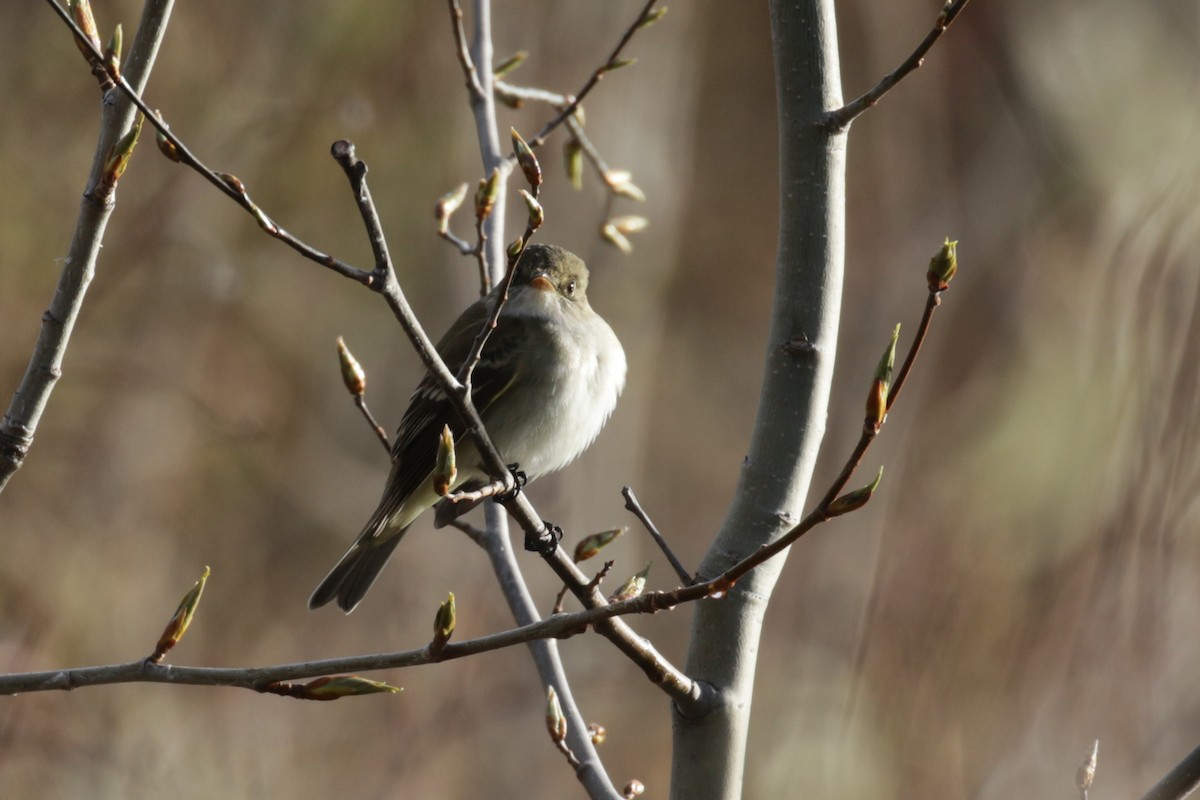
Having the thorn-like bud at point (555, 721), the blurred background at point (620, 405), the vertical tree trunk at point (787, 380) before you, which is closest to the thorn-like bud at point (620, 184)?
the vertical tree trunk at point (787, 380)

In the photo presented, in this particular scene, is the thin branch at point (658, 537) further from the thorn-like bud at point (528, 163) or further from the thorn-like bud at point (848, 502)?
the thorn-like bud at point (528, 163)

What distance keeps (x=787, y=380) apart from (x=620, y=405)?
491 cm

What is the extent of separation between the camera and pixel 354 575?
3295 mm

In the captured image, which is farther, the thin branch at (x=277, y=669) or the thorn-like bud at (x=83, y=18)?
the thorn-like bud at (x=83, y=18)

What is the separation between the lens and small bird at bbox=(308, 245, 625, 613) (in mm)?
3145

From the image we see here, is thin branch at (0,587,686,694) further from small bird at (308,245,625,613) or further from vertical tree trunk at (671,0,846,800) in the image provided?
small bird at (308,245,625,613)

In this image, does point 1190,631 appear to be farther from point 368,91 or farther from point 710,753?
point 368,91

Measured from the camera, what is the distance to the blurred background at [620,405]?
18.0ft

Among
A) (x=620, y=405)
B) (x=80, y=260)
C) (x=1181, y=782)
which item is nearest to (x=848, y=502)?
(x=1181, y=782)

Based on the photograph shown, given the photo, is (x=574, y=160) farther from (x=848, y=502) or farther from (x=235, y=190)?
(x=848, y=502)

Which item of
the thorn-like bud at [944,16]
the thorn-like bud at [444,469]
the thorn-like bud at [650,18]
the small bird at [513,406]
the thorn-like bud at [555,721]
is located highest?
the thorn-like bud at [650,18]

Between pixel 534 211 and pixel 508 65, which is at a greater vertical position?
pixel 508 65

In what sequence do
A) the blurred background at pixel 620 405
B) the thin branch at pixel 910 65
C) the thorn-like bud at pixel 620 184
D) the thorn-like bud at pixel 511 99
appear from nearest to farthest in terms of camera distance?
the thin branch at pixel 910 65
the thorn-like bud at pixel 620 184
the thorn-like bud at pixel 511 99
the blurred background at pixel 620 405

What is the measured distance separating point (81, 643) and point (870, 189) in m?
5.58
